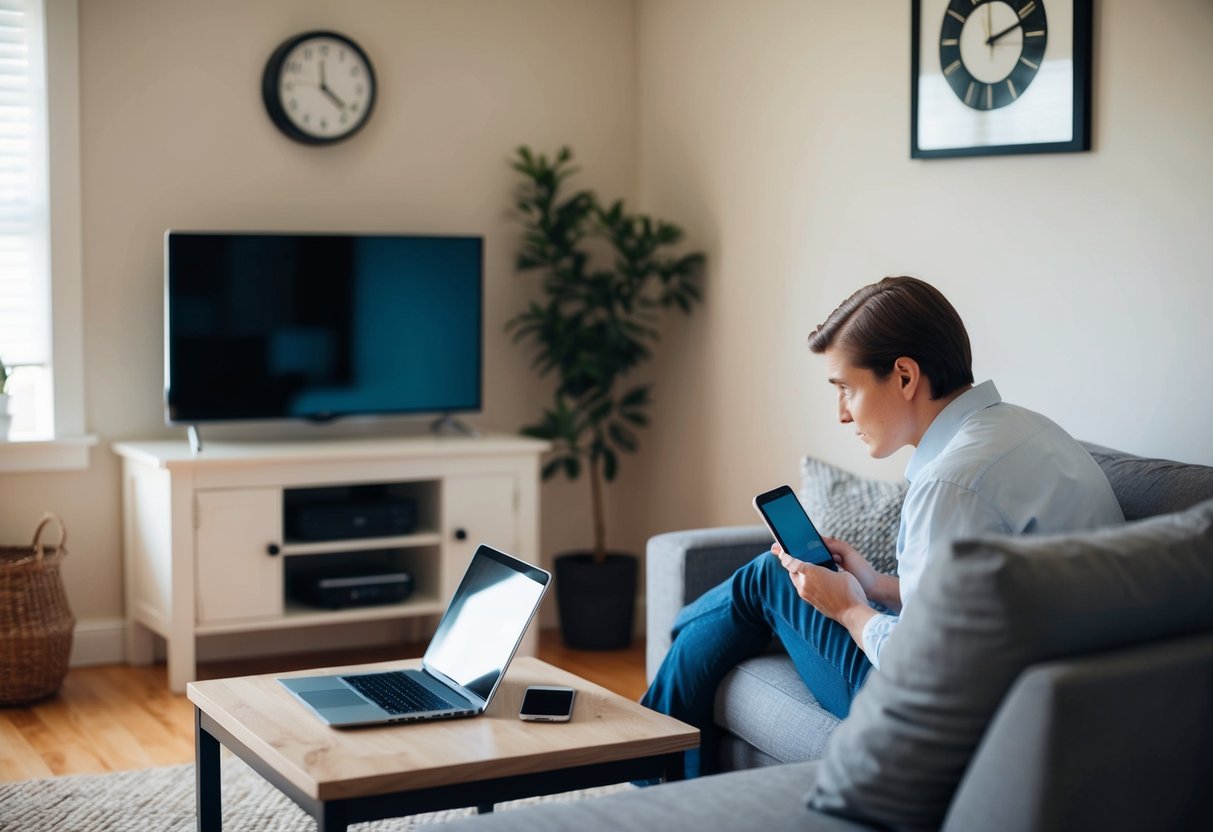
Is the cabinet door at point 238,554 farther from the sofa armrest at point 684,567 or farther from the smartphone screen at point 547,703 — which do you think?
the smartphone screen at point 547,703

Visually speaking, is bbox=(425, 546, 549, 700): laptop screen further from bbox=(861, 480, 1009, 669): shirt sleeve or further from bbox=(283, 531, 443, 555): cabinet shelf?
bbox=(283, 531, 443, 555): cabinet shelf

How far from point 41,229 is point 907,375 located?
2.78 m

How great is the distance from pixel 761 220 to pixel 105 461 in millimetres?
2062

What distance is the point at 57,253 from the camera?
399 centimetres

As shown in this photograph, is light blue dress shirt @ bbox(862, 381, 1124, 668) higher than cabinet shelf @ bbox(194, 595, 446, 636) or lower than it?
higher

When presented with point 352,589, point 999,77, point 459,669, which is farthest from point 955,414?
point 352,589

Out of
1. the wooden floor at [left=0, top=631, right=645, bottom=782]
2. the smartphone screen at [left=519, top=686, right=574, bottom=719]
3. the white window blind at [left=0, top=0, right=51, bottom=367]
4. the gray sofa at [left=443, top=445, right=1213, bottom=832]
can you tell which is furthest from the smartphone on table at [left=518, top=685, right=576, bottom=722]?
the white window blind at [left=0, top=0, right=51, bottom=367]

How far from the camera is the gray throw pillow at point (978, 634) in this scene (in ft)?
4.77

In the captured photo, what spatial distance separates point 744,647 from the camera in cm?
272

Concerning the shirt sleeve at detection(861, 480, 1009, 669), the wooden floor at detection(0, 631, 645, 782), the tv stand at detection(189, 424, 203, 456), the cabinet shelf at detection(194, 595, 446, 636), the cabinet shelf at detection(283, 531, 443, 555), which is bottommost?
the wooden floor at detection(0, 631, 645, 782)

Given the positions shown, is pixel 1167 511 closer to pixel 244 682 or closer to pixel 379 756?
pixel 379 756

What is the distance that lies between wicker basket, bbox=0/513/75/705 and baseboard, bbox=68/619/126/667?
0.35m

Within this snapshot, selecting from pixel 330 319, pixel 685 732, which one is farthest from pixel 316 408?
pixel 685 732

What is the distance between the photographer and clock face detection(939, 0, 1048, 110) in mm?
3049
